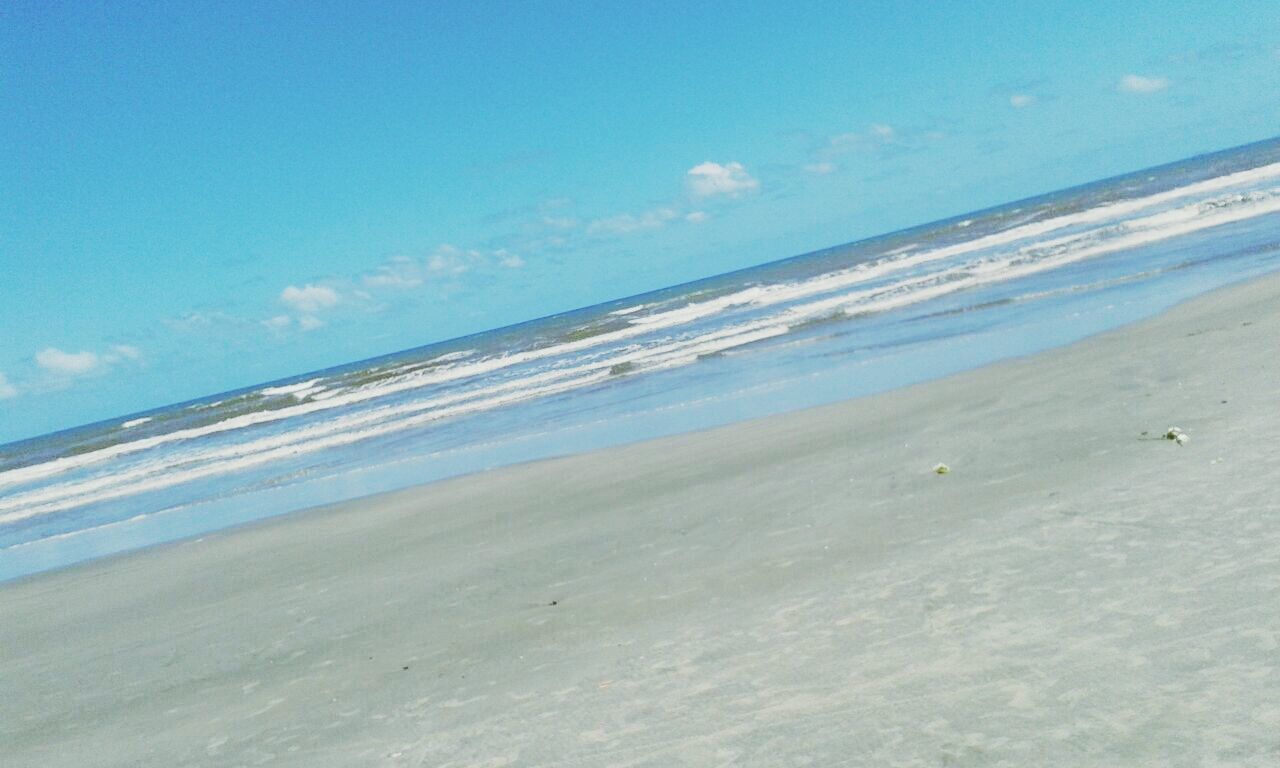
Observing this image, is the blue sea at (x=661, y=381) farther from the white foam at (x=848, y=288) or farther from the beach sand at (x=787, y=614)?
the beach sand at (x=787, y=614)

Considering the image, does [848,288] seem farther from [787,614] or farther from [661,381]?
[787,614]

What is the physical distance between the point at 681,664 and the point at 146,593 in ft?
24.7

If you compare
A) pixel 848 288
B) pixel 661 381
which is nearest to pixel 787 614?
pixel 661 381

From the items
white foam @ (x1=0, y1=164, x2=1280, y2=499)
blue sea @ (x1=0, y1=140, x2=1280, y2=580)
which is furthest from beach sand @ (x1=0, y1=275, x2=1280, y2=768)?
white foam @ (x1=0, y1=164, x2=1280, y2=499)

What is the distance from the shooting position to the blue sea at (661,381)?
14320mm

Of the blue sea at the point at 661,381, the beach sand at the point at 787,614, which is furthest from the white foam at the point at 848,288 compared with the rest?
the beach sand at the point at 787,614

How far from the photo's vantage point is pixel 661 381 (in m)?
19.8

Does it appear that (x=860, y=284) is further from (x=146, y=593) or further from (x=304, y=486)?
(x=146, y=593)

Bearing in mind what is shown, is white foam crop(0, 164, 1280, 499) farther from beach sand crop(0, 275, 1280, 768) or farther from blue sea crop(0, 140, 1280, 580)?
beach sand crop(0, 275, 1280, 768)

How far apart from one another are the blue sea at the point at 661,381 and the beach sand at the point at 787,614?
3634 mm

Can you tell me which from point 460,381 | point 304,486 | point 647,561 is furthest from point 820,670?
point 460,381

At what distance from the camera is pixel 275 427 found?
31672 millimetres

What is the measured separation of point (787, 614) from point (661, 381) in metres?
14.8

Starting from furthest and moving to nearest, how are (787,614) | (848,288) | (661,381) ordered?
(848,288) < (661,381) < (787,614)
